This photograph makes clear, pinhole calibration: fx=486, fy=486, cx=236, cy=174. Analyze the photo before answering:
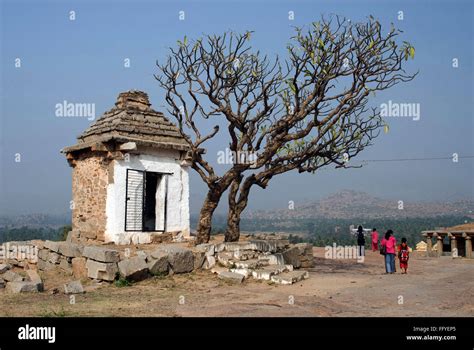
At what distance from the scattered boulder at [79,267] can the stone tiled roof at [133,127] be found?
415 cm

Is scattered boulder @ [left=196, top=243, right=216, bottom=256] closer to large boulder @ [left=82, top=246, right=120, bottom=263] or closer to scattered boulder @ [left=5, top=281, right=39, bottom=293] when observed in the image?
large boulder @ [left=82, top=246, right=120, bottom=263]

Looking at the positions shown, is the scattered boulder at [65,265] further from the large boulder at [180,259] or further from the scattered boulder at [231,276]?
the scattered boulder at [231,276]

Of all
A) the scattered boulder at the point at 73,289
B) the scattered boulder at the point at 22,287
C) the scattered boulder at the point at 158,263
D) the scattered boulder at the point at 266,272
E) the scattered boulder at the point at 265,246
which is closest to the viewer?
the scattered boulder at the point at 73,289

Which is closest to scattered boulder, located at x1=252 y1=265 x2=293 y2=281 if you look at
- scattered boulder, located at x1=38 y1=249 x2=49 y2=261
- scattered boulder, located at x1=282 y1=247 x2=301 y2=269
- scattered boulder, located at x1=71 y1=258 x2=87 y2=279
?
scattered boulder, located at x1=282 y1=247 x2=301 y2=269

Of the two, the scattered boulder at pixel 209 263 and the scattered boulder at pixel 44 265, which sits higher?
the scattered boulder at pixel 209 263

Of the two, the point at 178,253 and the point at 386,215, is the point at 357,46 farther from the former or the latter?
A: the point at 386,215

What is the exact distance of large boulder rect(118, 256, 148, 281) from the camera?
12695 mm

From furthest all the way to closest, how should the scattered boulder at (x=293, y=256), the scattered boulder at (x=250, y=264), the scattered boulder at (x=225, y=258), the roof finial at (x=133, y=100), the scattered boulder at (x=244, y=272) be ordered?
the roof finial at (x=133, y=100) < the scattered boulder at (x=293, y=256) < the scattered boulder at (x=225, y=258) < the scattered boulder at (x=250, y=264) < the scattered boulder at (x=244, y=272)

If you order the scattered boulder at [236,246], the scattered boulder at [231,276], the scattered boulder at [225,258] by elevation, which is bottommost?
the scattered boulder at [231,276]

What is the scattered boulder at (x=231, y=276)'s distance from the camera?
12984 millimetres

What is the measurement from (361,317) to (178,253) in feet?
20.9

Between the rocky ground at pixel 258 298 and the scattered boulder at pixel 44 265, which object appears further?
the scattered boulder at pixel 44 265
